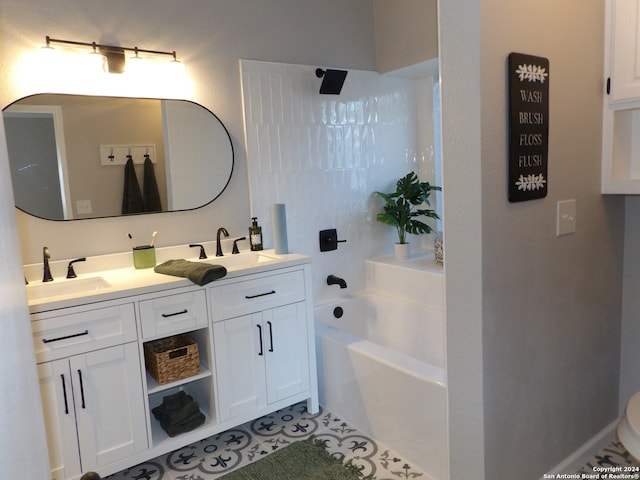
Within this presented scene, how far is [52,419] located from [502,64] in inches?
84.3

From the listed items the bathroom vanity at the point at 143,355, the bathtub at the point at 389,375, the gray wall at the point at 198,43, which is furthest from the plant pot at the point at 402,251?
the gray wall at the point at 198,43

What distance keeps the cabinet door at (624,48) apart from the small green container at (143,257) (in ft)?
7.43

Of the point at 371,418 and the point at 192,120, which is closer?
the point at 371,418

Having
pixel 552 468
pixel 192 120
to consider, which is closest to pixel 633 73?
pixel 552 468

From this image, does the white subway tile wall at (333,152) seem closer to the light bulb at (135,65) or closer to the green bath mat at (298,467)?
the light bulb at (135,65)

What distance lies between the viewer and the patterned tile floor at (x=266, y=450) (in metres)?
2.22

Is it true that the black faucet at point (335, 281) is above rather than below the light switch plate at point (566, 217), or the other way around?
below

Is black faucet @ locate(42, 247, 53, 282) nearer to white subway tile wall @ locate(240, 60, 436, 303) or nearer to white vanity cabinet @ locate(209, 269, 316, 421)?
white vanity cabinet @ locate(209, 269, 316, 421)

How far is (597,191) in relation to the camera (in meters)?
1.99

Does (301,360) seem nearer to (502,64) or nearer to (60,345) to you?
(60,345)

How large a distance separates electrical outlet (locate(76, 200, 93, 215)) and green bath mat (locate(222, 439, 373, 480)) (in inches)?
57.9

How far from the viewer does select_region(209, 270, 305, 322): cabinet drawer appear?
91.5 inches

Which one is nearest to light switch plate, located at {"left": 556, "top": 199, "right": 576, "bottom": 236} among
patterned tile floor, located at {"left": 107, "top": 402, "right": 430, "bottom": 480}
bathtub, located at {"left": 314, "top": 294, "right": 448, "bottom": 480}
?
bathtub, located at {"left": 314, "top": 294, "right": 448, "bottom": 480}

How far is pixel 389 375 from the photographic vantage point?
2.29 m
